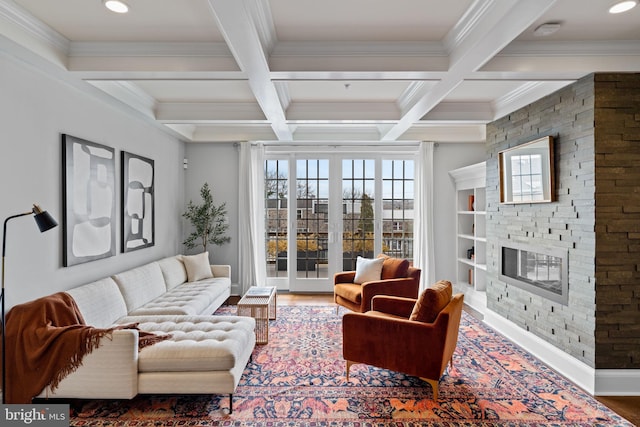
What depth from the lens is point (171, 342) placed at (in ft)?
8.30

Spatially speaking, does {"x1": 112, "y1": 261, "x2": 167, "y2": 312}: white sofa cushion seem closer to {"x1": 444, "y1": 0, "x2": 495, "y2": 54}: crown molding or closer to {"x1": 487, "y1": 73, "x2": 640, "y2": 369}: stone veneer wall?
{"x1": 444, "y1": 0, "x2": 495, "y2": 54}: crown molding

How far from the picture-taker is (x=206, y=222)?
5371mm

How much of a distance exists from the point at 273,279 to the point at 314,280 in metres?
0.69

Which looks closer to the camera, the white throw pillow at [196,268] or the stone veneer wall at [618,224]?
the stone veneer wall at [618,224]

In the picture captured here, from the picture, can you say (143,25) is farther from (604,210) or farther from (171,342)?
(604,210)

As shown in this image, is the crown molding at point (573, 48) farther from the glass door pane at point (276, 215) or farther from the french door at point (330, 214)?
the glass door pane at point (276, 215)

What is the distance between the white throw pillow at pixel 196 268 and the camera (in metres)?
4.72

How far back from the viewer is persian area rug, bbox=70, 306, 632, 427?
2.36 m

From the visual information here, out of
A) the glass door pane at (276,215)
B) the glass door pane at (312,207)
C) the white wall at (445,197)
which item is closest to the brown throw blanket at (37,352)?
the glass door pane at (276,215)

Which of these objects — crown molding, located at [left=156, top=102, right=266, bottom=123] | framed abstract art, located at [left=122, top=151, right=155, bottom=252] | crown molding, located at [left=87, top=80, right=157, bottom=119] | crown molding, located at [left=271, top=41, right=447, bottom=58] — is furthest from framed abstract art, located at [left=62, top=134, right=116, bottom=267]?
crown molding, located at [left=271, top=41, right=447, bottom=58]

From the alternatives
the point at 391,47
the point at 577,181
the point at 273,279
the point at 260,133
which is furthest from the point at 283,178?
the point at 577,181

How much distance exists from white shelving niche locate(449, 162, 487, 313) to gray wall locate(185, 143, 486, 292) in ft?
0.40

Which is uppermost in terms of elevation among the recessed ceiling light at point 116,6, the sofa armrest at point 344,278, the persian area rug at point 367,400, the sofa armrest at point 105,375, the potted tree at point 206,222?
the recessed ceiling light at point 116,6

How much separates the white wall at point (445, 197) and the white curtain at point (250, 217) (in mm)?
2869
